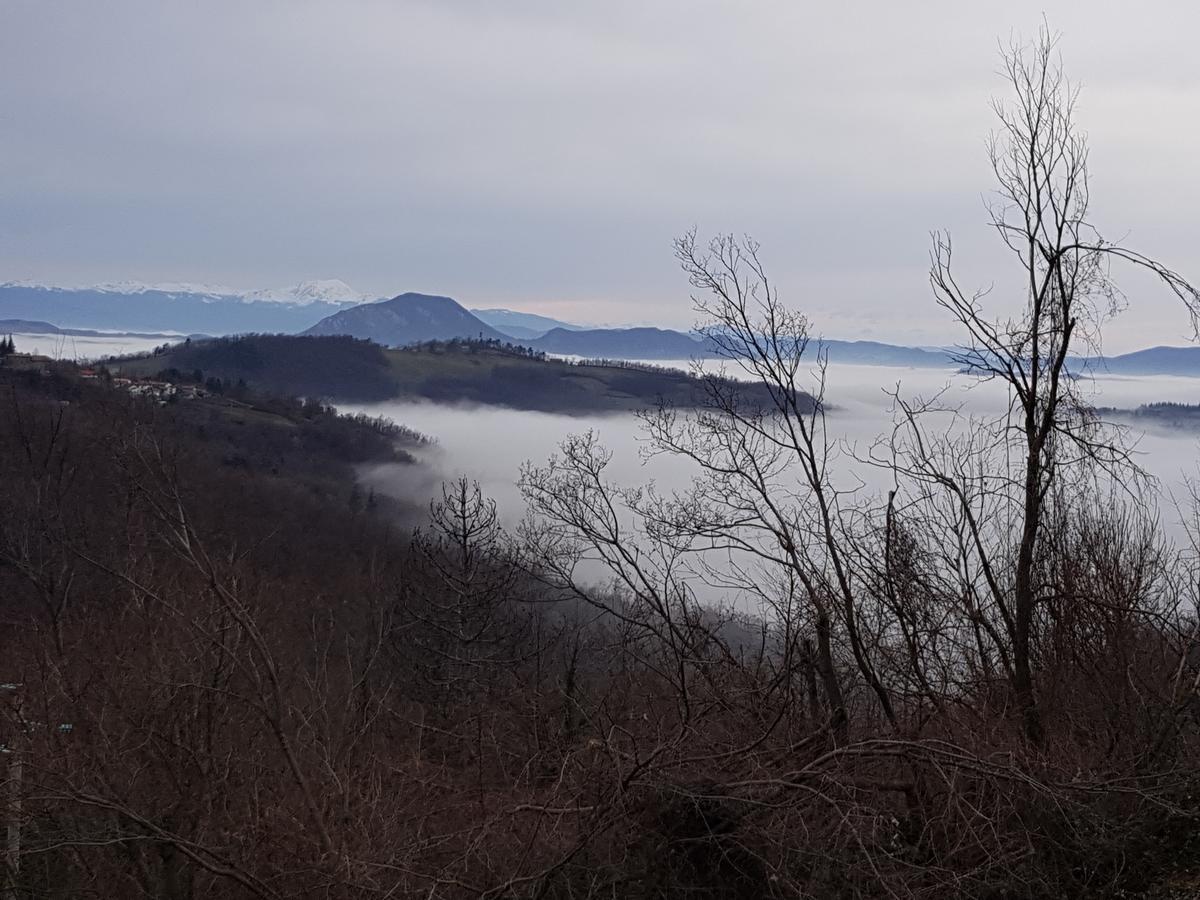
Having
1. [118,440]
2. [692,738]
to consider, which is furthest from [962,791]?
[118,440]

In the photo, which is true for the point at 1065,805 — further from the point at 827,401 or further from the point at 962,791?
the point at 827,401

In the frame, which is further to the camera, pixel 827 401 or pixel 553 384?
pixel 553 384

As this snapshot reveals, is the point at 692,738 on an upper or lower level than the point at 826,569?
lower

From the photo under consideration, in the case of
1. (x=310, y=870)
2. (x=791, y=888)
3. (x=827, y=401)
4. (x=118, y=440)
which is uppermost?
(x=827, y=401)

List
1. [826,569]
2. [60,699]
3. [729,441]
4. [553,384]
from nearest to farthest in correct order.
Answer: [826,569]
[729,441]
[60,699]
[553,384]

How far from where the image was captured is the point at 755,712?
28.9 ft

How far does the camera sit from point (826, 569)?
10.2m

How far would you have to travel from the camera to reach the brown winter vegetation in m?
6.99

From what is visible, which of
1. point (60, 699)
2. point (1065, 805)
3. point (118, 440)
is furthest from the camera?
point (60, 699)

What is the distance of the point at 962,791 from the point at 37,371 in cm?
11461

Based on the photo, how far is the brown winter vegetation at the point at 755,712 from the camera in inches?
275

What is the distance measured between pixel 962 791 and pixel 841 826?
145 centimetres

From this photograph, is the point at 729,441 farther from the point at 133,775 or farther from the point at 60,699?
the point at 60,699

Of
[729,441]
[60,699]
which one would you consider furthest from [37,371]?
[729,441]
